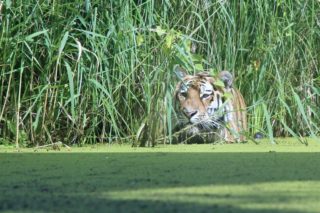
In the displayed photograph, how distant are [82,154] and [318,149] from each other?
1.26 metres

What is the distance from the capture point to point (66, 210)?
8.12ft

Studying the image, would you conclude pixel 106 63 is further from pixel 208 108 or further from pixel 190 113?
pixel 208 108

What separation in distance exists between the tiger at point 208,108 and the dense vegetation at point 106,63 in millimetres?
98

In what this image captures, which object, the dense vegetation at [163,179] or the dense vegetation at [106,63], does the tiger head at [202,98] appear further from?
the dense vegetation at [163,179]

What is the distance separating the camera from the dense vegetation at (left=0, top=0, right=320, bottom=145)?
5.27 meters

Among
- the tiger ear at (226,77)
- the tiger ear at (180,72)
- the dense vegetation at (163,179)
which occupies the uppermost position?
the tiger ear at (180,72)

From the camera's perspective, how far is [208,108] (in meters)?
5.79

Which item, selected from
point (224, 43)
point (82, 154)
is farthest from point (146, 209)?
point (224, 43)

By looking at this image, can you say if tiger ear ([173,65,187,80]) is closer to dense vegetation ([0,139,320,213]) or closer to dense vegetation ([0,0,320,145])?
dense vegetation ([0,0,320,145])

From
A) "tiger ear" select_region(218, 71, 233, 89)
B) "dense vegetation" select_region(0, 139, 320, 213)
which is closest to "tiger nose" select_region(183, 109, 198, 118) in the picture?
"tiger ear" select_region(218, 71, 233, 89)

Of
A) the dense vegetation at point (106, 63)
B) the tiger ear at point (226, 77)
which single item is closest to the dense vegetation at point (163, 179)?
Result: the dense vegetation at point (106, 63)

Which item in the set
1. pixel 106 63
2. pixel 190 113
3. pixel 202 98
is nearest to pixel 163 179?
pixel 106 63

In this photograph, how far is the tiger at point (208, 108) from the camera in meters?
5.58

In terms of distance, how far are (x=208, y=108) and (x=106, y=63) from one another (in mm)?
763
